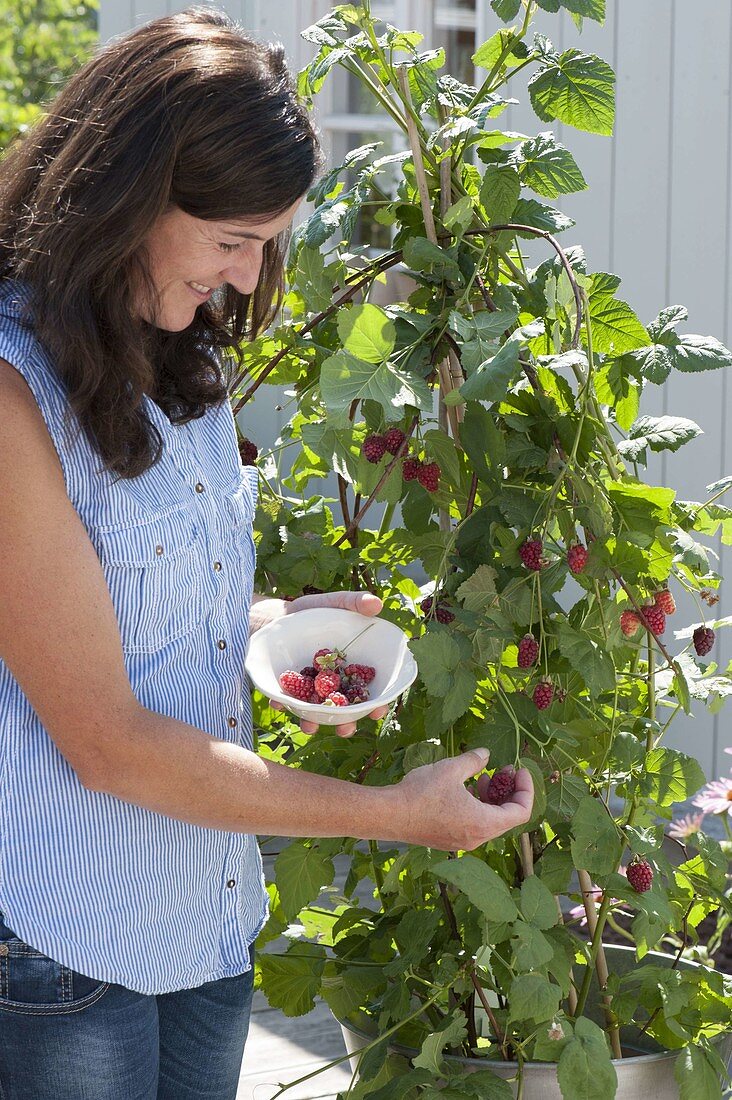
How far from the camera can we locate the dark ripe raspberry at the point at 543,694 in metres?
1.31

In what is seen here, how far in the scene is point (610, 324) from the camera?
52.5 inches

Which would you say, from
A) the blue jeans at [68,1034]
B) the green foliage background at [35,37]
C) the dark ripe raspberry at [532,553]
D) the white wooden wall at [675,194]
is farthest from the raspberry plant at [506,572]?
the green foliage background at [35,37]

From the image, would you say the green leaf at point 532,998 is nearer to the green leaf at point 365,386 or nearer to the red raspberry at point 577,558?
the red raspberry at point 577,558

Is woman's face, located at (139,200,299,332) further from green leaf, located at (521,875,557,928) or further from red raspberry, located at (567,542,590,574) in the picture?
green leaf, located at (521,875,557,928)

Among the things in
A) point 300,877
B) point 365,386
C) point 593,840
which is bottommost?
point 300,877

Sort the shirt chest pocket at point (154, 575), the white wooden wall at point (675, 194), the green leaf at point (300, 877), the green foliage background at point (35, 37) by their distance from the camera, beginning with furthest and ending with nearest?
the green foliage background at point (35, 37)
the white wooden wall at point (675, 194)
the green leaf at point (300, 877)
the shirt chest pocket at point (154, 575)

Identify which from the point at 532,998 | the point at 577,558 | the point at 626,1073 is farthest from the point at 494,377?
the point at 626,1073

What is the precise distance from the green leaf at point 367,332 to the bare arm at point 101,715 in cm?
31

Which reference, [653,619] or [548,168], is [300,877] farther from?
[548,168]

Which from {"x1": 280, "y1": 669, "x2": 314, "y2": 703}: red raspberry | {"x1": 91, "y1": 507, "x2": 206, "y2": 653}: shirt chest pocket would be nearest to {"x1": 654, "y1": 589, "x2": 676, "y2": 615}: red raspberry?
{"x1": 280, "y1": 669, "x2": 314, "y2": 703}: red raspberry

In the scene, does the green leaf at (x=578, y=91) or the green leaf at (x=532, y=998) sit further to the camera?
the green leaf at (x=578, y=91)

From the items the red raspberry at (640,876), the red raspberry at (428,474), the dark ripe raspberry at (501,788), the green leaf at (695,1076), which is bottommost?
the green leaf at (695,1076)

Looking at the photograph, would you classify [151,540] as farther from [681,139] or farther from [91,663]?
[681,139]

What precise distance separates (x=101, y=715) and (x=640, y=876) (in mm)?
602
